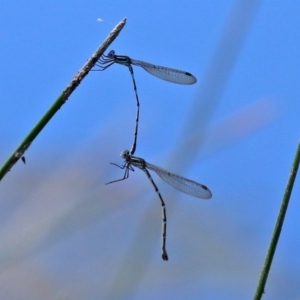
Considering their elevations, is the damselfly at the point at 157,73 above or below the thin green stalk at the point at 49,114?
above

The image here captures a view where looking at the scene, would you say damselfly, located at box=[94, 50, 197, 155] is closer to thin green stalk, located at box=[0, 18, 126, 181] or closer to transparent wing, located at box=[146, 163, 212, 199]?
transparent wing, located at box=[146, 163, 212, 199]

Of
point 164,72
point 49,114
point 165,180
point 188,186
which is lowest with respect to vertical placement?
point 49,114

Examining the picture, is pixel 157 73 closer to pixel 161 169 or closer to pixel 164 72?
pixel 164 72

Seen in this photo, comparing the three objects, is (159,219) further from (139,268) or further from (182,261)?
(139,268)

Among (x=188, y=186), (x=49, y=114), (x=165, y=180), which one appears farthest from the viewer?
(x=188, y=186)

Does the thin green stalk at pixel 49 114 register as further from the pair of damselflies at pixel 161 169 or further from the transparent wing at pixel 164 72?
the transparent wing at pixel 164 72

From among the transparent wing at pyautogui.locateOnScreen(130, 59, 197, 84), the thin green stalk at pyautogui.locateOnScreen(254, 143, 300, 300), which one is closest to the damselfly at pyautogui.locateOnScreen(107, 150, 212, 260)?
the transparent wing at pyautogui.locateOnScreen(130, 59, 197, 84)

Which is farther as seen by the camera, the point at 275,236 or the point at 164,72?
the point at 164,72

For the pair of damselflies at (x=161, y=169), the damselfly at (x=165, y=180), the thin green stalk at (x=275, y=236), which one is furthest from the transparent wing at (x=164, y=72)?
the thin green stalk at (x=275, y=236)

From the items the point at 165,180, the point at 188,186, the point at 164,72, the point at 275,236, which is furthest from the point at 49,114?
the point at 164,72

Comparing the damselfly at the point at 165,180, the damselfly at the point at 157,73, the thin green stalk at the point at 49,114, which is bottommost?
the thin green stalk at the point at 49,114

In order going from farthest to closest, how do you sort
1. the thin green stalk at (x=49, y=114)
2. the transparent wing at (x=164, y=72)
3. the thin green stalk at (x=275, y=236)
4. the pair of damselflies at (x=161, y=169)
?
the transparent wing at (x=164, y=72)
the pair of damselflies at (x=161, y=169)
the thin green stalk at (x=275, y=236)
the thin green stalk at (x=49, y=114)

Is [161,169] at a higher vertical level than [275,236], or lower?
higher
